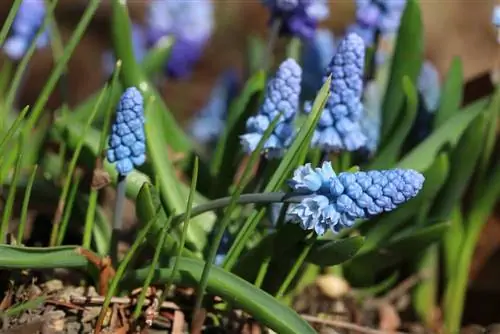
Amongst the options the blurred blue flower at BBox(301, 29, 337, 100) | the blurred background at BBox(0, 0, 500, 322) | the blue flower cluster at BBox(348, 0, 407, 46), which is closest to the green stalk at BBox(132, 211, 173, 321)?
the blue flower cluster at BBox(348, 0, 407, 46)

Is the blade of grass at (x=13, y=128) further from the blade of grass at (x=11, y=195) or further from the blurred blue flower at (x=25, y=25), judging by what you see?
the blurred blue flower at (x=25, y=25)

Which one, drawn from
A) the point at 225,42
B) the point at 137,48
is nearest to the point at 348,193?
the point at 137,48

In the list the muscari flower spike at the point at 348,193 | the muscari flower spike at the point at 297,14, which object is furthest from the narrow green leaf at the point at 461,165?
the muscari flower spike at the point at 348,193

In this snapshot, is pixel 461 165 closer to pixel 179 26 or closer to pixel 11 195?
pixel 11 195

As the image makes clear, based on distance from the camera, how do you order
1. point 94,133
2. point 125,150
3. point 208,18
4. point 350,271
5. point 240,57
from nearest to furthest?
point 125,150 → point 94,133 → point 350,271 → point 208,18 → point 240,57

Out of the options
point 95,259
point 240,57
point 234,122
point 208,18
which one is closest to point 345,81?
point 234,122

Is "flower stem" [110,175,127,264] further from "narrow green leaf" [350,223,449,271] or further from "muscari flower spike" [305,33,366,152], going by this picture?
"narrow green leaf" [350,223,449,271]

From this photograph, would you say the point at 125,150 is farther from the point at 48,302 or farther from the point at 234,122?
the point at 234,122
